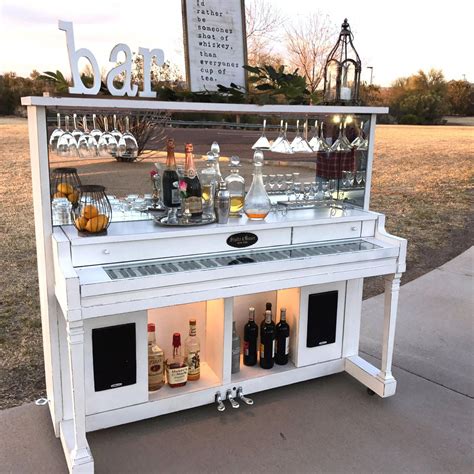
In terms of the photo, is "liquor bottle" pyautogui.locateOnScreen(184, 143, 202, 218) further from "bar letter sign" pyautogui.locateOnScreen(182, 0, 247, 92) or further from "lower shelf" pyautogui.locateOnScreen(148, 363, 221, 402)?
"lower shelf" pyautogui.locateOnScreen(148, 363, 221, 402)

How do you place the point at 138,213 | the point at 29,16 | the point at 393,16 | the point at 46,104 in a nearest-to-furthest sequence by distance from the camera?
the point at 46,104 → the point at 138,213 → the point at 29,16 → the point at 393,16

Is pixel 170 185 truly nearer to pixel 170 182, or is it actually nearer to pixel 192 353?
pixel 170 182

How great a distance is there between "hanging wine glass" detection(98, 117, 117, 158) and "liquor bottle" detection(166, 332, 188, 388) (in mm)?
951

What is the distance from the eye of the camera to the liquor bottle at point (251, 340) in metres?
2.73

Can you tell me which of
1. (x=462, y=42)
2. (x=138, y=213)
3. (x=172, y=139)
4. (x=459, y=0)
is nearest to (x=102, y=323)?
(x=138, y=213)

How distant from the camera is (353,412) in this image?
8.62 feet

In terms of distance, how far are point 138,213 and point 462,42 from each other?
42.0 feet

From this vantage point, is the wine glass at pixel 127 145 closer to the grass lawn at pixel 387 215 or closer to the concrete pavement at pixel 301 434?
the concrete pavement at pixel 301 434

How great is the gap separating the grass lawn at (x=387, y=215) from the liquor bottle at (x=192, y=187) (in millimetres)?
1390

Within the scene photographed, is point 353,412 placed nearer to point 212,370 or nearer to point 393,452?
point 393,452

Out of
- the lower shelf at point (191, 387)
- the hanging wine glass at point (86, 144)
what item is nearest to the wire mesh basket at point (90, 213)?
the hanging wine glass at point (86, 144)

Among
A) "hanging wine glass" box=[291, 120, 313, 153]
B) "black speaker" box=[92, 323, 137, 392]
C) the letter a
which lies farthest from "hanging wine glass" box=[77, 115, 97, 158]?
"hanging wine glass" box=[291, 120, 313, 153]

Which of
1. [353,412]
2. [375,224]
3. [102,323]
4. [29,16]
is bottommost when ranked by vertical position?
[353,412]

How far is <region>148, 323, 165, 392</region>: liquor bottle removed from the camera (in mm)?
2488
